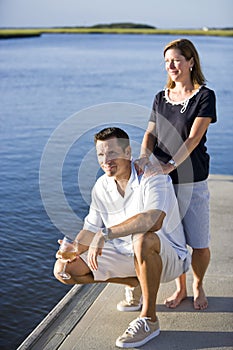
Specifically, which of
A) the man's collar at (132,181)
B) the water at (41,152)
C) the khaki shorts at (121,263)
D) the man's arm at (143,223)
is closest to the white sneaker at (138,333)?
the khaki shorts at (121,263)

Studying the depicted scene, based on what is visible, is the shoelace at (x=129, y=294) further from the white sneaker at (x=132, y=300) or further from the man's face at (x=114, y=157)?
the man's face at (x=114, y=157)

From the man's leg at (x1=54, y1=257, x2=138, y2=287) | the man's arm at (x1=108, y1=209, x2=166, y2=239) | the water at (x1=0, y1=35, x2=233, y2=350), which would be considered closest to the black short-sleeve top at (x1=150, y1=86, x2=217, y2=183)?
the water at (x1=0, y1=35, x2=233, y2=350)

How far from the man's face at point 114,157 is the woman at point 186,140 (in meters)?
0.09

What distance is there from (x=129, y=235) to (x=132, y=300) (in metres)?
0.46

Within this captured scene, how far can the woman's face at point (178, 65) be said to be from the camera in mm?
3564

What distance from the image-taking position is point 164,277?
3543 mm

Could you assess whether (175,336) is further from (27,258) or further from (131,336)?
(27,258)

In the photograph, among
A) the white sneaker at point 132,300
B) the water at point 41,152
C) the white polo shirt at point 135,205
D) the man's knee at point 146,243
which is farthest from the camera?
the water at point 41,152

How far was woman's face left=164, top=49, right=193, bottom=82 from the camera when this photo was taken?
3564 millimetres

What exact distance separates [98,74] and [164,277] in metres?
23.6

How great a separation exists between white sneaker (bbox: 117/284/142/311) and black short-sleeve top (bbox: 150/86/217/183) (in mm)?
640

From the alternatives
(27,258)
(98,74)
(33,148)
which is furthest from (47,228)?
→ (98,74)

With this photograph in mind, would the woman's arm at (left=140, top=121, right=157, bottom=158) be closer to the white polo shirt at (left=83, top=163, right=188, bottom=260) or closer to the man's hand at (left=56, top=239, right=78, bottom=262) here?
the white polo shirt at (left=83, top=163, right=188, bottom=260)

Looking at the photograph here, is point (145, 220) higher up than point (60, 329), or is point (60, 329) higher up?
point (145, 220)
